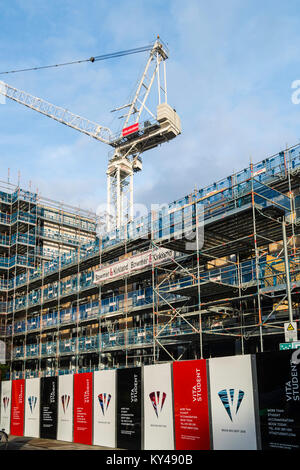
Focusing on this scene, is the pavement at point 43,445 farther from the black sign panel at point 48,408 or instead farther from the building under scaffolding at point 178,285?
the building under scaffolding at point 178,285

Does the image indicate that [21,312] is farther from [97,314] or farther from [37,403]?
[37,403]

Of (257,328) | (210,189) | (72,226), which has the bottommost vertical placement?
(257,328)

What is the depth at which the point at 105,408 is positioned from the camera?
17.2m

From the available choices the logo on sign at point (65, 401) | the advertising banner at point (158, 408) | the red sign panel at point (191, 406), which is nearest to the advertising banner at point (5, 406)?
the logo on sign at point (65, 401)

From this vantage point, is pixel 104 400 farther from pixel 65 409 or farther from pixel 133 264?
pixel 133 264

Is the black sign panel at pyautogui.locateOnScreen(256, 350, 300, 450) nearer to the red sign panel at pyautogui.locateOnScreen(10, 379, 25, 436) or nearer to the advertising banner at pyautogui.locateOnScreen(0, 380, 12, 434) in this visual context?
the red sign panel at pyautogui.locateOnScreen(10, 379, 25, 436)

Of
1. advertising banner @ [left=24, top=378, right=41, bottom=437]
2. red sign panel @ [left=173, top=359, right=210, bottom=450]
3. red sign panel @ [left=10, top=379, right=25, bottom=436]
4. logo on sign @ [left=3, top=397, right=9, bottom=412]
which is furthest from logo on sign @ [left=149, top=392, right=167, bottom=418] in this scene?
logo on sign @ [left=3, top=397, right=9, bottom=412]

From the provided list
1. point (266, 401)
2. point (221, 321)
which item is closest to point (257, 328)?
point (221, 321)

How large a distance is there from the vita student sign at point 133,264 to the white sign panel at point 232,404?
14383 millimetres

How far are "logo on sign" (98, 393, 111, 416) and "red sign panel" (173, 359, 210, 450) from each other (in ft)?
12.1

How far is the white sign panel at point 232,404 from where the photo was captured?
39.3ft

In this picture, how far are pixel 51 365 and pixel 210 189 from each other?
2515cm

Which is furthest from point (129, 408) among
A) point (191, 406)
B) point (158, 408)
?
point (191, 406)

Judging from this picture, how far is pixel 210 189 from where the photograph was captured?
26.3m
